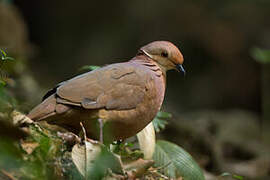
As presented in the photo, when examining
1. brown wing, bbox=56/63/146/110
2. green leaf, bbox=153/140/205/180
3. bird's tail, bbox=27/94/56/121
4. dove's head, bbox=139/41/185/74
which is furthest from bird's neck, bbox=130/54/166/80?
bird's tail, bbox=27/94/56/121

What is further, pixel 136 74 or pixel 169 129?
pixel 169 129

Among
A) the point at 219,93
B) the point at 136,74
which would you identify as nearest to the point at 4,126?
the point at 136,74

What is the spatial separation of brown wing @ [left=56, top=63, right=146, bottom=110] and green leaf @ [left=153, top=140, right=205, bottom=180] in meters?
0.68

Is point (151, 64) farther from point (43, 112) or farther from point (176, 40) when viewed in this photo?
point (176, 40)

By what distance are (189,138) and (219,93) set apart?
17.0 feet

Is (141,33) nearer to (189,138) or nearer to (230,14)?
(230,14)

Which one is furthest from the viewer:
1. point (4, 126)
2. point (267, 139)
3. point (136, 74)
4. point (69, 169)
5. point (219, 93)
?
point (219, 93)

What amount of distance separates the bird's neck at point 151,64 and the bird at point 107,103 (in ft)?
0.37

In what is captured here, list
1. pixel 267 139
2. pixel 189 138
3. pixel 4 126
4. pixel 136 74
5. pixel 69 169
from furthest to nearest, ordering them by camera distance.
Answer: pixel 267 139 < pixel 189 138 < pixel 136 74 < pixel 69 169 < pixel 4 126

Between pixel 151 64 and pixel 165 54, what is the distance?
15 cm

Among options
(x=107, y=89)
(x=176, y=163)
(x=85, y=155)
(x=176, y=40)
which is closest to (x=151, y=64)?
(x=107, y=89)

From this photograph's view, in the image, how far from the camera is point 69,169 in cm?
275

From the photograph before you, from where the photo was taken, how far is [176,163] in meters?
3.84

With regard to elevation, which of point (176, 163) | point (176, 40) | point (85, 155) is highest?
point (85, 155)
